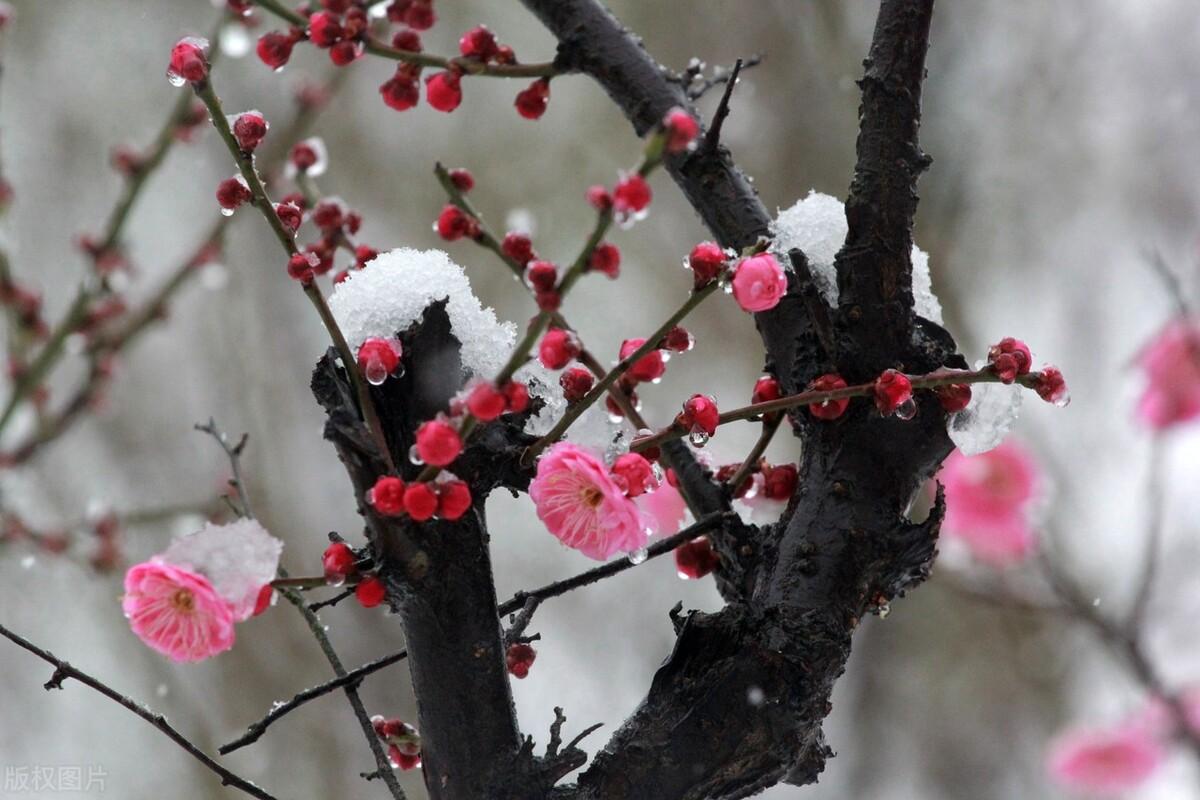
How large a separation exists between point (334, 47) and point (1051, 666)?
131 inches

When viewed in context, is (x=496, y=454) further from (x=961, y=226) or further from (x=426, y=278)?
(x=961, y=226)

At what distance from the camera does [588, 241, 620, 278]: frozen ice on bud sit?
59 centimetres

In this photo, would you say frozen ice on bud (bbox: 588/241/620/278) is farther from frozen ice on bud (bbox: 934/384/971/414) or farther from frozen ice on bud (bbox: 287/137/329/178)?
frozen ice on bud (bbox: 287/137/329/178)

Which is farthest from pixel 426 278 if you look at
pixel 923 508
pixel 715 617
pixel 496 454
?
pixel 923 508

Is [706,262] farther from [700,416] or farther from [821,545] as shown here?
[821,545]

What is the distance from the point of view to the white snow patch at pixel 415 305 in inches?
29.6

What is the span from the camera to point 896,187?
0.81m

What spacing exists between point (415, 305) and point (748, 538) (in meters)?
0.33

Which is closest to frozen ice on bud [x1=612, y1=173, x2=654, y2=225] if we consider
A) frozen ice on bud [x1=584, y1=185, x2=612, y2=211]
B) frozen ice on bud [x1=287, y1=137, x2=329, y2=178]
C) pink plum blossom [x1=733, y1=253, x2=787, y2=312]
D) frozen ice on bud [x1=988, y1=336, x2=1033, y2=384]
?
frozen ice on bud [x1=584, y1=185, x2=612, y2=211]

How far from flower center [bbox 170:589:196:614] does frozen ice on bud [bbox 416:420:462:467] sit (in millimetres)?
193

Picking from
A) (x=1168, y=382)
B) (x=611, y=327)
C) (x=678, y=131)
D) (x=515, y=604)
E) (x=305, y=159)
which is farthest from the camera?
(x=611, y=327)

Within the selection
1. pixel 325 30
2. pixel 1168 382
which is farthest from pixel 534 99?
pixel 1168 382

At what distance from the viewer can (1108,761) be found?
209 centimetres

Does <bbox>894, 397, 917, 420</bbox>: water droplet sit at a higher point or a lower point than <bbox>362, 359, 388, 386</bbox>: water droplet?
lower
